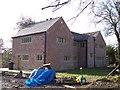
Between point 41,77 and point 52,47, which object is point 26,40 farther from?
point 41,77

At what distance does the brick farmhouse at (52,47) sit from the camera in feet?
112

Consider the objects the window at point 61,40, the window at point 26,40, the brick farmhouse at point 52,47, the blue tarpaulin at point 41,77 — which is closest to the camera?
the blue tarpaulin at point 41,77

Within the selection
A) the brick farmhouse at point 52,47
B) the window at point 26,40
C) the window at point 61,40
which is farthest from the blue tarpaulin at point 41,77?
the window at point 26,40

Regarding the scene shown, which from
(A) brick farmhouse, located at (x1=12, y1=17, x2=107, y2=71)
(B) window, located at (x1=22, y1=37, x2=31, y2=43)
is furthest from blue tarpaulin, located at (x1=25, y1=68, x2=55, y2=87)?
(B) window, located at (x1=22, y1=37, x2=31, y2=43)

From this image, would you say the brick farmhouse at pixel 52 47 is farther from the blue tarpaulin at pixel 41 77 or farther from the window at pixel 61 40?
the blue tarpaulin at pixel 41 77

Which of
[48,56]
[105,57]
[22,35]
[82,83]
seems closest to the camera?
[82,83]

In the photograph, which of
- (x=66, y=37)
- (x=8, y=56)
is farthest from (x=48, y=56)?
(x=8, y=56)

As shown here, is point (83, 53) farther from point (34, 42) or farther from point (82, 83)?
point (82, 83)

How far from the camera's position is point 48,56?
33.8 metres

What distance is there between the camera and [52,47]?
114 ft

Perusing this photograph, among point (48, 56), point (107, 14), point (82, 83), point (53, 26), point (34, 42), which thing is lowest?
point (82, 83)

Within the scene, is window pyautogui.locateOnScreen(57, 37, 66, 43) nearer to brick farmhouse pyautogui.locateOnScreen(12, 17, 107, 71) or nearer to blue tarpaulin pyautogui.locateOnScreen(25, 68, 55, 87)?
brick farmhouse pyautogui.locateOnScreen(12, 17, 107, 71)

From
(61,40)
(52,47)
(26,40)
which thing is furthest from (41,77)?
(26,40)

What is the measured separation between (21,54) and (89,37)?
1605 cm
